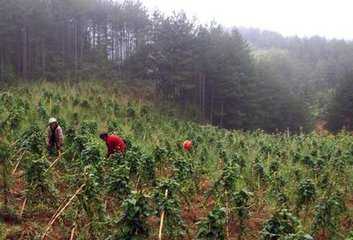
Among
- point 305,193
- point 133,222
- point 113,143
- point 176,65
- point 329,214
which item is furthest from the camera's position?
point 176,65

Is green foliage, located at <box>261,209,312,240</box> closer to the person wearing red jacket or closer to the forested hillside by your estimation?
the person wearing red jacket

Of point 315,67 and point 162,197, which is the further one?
point 315,67

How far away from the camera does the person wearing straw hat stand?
8516 mm

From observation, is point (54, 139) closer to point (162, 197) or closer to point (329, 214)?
point (162, 197)

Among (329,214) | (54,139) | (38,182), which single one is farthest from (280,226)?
(54,139)

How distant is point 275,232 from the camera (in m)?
4.38

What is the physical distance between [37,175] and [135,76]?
29682 millimetres

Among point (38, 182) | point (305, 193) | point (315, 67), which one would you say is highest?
point (315, 67)

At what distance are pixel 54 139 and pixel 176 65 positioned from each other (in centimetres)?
2446

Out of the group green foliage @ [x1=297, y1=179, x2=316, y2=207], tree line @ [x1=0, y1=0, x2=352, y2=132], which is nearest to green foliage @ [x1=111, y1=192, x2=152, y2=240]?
green foliage @ [x1=297, y1=179, x2=316, y2=207]

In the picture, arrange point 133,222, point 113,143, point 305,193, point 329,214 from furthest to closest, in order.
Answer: point 113,143 → point 305,193 → point 329,214 → point 133,222

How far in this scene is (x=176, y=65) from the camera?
107 feet

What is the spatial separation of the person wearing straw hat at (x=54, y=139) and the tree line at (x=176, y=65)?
22895mm

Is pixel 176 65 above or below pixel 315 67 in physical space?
above
